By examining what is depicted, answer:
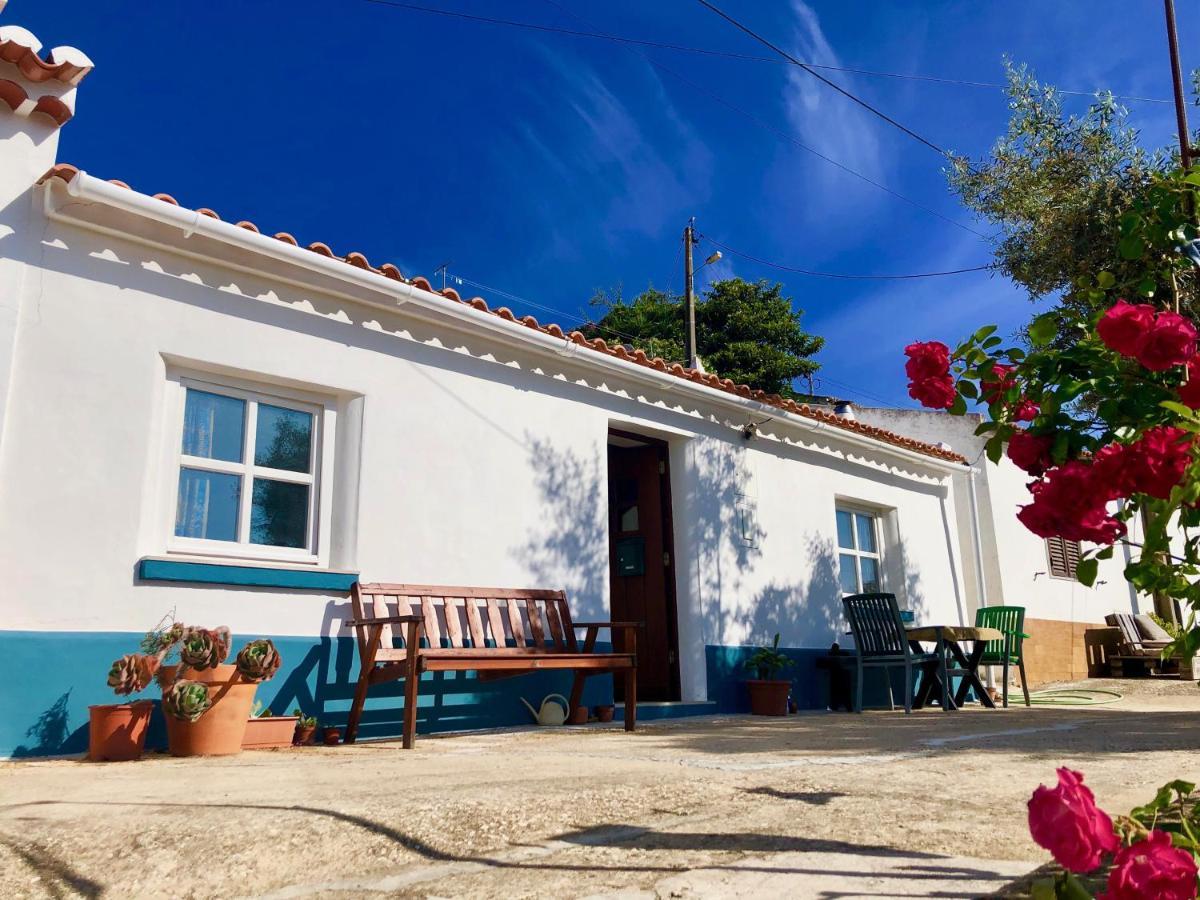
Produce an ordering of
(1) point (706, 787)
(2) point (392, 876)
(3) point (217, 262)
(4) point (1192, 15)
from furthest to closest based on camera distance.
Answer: (4) point (1192, 15) < (3) point (217, 262) < (1) point (706, 787) < (2) point (392, 876)

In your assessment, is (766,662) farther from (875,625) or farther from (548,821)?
(548,821)

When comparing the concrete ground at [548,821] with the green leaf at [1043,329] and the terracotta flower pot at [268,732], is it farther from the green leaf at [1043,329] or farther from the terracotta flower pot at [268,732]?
the green leaf at [1043,329]

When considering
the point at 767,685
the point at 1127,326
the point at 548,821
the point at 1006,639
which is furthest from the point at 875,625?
the point at 1127,326

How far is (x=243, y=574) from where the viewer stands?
205 inches

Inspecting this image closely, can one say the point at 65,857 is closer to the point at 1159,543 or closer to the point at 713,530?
the point at 1159,543

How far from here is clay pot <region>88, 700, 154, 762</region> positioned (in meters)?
4.32

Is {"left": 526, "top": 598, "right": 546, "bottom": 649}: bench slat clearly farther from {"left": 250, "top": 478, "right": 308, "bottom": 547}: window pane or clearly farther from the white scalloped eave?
the white scalloped eave

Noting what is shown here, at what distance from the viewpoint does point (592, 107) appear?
17156 millimetres

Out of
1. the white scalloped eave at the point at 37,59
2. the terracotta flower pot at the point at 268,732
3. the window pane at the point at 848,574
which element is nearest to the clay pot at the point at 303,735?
the terracotta flower pot at the point at 268,732

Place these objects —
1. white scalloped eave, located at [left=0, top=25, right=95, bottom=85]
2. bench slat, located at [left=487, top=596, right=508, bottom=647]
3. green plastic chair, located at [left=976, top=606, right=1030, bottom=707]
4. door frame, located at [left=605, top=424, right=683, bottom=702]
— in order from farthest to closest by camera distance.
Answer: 1. green plastic chair, located at [left=976, top=606, right=1030, bottom=707]
2. door frame, located at [left=605, top=424, right=683, bottom=702]
3. bench slat, located at [left=487, top=596, right=508, bottom=647]
4. white scalloped eave, located at [left=0, top=25, right=95, bottom=85]

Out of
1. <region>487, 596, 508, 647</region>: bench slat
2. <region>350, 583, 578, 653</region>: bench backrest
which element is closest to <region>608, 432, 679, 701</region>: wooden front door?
<region>350, 583, 578, 653</region>: bench backrest

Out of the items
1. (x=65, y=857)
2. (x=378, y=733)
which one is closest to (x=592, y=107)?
(x=378, y=733)

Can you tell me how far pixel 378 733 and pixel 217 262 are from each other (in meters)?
2.91

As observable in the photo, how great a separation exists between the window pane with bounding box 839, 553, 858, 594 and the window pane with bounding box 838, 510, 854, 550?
4.8 inches
